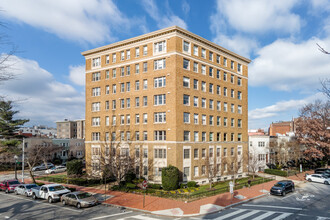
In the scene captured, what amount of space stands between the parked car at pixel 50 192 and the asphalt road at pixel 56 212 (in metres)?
0.66

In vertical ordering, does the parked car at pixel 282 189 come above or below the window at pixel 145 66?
below

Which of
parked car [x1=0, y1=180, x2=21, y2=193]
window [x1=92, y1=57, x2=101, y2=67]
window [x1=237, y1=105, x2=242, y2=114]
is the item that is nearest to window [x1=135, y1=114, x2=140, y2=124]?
window [x1=92, y1=57, x2=101, y2=67]

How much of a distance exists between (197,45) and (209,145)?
17130 millimetres

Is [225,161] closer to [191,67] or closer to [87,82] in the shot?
[191,67]

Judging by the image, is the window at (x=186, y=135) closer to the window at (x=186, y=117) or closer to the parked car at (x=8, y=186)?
the window at (x=186, y=117)

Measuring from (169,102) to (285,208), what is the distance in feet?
65.9

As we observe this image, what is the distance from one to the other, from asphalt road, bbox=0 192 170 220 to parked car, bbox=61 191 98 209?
42 cm

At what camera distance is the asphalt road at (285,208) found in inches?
843

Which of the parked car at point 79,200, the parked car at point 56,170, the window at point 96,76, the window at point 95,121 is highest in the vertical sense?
the window at point 96,76

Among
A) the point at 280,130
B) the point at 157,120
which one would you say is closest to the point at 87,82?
the point at 157,120

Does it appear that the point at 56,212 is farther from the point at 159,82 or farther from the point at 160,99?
the point at 159,82

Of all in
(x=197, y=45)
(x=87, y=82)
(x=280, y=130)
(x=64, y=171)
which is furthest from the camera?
(x=280, y=130)

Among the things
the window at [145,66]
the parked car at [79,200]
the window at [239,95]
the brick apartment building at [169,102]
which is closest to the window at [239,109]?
the brick apartment building at [169,102]

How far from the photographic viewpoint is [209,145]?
40688mm
